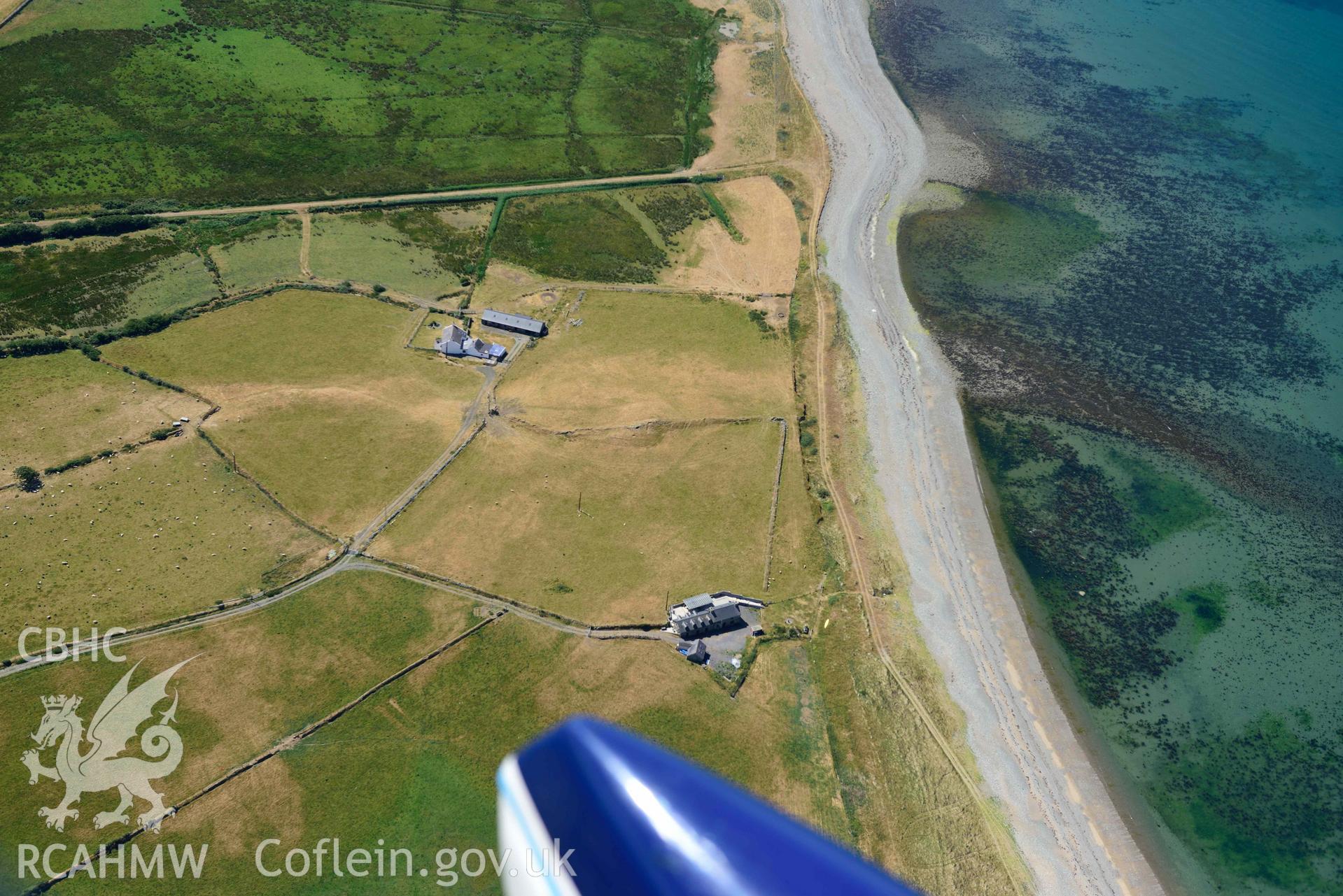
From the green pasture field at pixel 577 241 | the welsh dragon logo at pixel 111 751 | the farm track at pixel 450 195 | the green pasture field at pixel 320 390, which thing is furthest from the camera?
the green pasture field at pixel 577 241

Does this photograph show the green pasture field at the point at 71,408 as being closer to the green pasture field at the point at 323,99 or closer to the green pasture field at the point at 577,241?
the green pasture field at the point at 323,99

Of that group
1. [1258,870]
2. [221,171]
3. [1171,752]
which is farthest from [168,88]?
[1258,870]

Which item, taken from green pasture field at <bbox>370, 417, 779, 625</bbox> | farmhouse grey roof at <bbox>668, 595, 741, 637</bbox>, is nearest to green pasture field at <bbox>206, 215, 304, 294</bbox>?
green pasture field at <bbox>370, 417, 779, 625</bbox>

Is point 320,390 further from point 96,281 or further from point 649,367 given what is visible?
point 649,367

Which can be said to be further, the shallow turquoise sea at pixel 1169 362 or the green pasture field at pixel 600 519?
the green pasture field at pixel 600 519

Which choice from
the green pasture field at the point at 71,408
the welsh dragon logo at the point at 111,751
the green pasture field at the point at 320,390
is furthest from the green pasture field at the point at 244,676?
the green pasture field at the point at 71,408

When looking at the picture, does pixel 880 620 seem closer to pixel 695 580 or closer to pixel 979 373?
pixel 695 580
